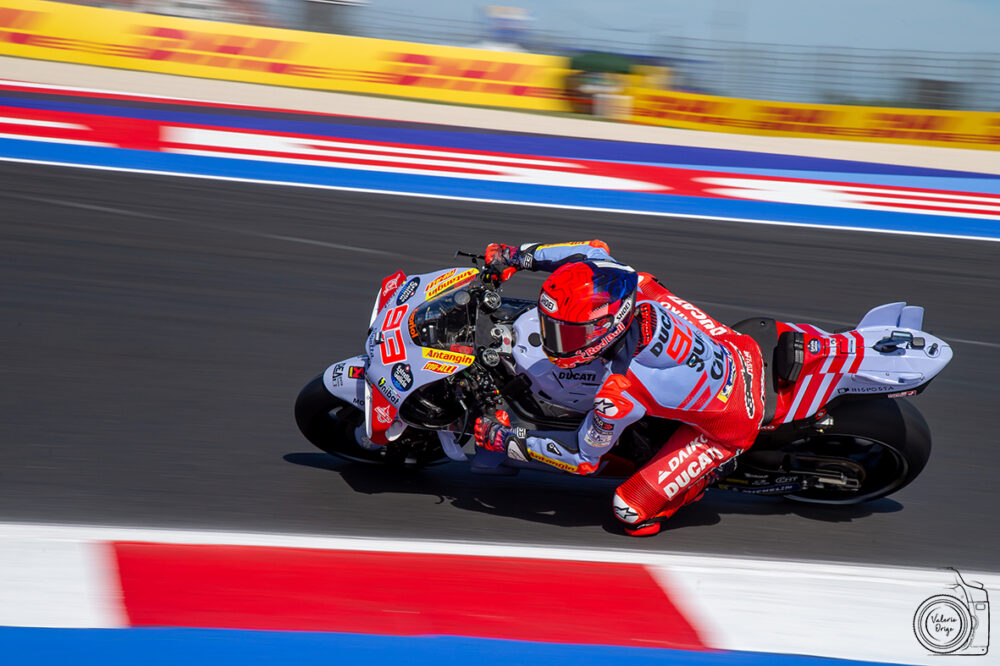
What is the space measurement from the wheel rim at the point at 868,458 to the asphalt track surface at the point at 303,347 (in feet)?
0.82

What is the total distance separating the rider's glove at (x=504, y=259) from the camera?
4.37 meters

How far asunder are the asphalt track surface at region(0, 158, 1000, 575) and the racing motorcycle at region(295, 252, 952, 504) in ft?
Answer: 1.03

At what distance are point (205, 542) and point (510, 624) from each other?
1.43m

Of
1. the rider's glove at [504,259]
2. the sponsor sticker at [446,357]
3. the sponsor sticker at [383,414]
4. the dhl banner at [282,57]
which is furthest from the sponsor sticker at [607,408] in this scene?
the dhl banner at [282,57]

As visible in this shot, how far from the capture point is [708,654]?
3.69 m

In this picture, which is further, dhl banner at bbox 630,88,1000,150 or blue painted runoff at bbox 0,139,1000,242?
dhl banner at bbox 630,88,1000,150

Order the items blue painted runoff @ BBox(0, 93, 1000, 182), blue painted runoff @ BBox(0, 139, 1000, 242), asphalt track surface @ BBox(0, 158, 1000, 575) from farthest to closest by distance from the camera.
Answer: blue painted runoff @ BBox(0, 93, 1000, 182)
blue painted runoff @ BBox(0, 139, 1000, 242)
asphalt track surface @ BBox(0, 158, 1000, 575)

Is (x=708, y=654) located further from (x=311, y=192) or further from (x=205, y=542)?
(x=311, y=192)

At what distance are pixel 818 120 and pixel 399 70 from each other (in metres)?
7.29

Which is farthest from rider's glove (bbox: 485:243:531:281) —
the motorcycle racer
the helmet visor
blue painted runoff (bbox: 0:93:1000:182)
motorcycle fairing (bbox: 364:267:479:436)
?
blue painted runoff (bbox: 0:93:1000:182)

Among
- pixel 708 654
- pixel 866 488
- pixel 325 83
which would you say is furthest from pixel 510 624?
pixel 325 83

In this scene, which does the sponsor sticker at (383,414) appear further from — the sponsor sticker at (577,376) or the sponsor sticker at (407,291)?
the sponsor sticker at (577,376)

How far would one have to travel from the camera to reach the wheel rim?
4434mm

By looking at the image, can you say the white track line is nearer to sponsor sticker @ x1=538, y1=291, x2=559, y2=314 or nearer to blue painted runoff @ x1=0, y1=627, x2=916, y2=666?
sponsor sticker @ x1=538, y1=291, x2=559, y2=314
